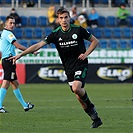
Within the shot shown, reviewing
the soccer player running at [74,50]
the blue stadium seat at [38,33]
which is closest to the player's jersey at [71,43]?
the soccer player running at [74,50]

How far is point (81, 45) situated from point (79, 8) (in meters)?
20.9

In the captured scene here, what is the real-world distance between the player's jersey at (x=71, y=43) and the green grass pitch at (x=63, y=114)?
1178mm

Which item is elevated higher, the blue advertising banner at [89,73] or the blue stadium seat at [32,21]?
the blue stadium seat at [32,21]

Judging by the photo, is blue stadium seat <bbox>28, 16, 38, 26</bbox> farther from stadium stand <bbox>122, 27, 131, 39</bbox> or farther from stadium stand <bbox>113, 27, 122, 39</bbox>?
stadium stand <bbox>122, 27, 131, 39</bbox>

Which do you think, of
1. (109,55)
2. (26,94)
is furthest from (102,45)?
(26,94)

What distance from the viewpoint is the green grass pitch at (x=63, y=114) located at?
9930mm

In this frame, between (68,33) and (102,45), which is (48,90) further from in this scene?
(68,33)

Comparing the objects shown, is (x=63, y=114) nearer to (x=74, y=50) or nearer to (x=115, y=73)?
(x=74, y=50)

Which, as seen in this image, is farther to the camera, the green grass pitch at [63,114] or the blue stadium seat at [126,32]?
the blue stadium seat at [126,32]

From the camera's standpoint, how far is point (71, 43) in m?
10.2

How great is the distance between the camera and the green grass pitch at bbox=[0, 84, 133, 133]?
9.93 metres

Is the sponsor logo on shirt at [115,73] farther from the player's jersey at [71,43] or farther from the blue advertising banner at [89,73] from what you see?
the player's jersey at [71,43]

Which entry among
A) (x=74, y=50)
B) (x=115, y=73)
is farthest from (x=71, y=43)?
(x=115, y=73)

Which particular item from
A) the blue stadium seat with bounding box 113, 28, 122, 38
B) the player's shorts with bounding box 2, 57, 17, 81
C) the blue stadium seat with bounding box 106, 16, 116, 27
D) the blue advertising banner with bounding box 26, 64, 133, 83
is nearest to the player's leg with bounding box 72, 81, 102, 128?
the player's shorts with bounding box 2, 57, 17, 81
